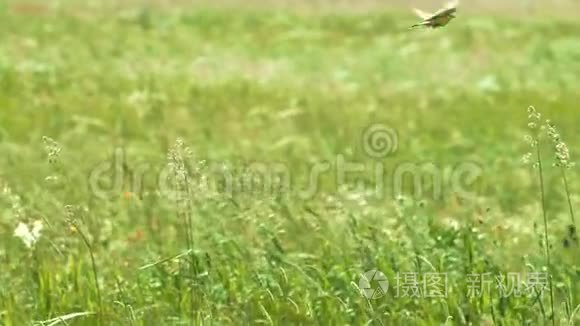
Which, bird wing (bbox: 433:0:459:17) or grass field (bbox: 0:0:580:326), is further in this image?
grass field (bbox: 0:0:580:326)

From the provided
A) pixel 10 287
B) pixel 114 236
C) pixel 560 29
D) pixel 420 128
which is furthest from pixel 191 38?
pixel 10 287

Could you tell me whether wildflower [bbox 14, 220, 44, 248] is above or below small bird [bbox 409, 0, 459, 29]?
below

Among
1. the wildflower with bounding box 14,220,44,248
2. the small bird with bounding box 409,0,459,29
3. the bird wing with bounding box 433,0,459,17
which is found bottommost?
the wildflower with bounding box 14,220,44,248

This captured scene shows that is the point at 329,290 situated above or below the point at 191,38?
below

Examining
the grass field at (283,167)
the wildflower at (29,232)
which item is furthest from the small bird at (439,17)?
Answer: the wildflower at (29,232)

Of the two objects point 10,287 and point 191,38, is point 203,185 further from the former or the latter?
point 191,38

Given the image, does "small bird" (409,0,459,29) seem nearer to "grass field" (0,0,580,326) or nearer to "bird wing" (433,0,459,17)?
"bird wing" (433,0,459,17)

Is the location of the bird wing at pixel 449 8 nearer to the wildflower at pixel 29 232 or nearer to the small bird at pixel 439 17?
the small bird at pixel 439 17

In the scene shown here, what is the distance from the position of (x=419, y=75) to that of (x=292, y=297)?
41.2 ft

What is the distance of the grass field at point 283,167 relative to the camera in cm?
419

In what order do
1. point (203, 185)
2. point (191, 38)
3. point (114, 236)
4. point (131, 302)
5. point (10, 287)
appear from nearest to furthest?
1. point (203, 185)
2. point (131, 302)
3. point (10, 287)
4. point (114, 236)
5. point (191, 38)

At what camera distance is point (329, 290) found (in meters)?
4.36

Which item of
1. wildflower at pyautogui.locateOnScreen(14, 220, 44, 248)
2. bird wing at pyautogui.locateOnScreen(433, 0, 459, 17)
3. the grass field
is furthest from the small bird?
wildflower at pyautogui.locateOnScreen(14, 220, 44, 248)

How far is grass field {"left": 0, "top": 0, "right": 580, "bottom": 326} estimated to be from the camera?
4191 millimetres
